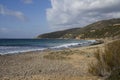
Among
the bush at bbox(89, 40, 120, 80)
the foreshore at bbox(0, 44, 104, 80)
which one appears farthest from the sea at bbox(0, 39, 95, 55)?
the bush at bbox(89, 40, 120, 80)

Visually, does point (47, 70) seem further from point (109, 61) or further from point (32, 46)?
point (32, 46)

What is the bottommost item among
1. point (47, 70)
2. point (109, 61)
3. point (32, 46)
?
point (47, 70)

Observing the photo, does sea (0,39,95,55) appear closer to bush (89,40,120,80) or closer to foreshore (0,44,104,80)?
foreshore (0,44,104,80)

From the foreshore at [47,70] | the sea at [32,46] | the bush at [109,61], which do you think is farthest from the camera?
the sea at [32,46]

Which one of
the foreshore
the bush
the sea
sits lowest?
the foreshore

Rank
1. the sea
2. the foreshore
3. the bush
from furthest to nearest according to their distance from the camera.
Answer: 1. the sea
2. the foreshore
3. the bush

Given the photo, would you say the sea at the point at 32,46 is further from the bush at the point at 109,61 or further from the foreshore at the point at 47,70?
the bush at the point at 109,61

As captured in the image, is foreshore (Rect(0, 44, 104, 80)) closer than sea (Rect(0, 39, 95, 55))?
Yes

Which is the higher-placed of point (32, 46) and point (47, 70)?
point (32, 46)

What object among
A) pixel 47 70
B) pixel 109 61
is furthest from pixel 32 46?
pixel 109 61

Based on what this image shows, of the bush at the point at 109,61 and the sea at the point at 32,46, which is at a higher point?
the sea at the point at 32,46

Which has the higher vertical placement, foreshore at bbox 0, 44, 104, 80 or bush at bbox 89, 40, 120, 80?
bush at bbox 89, 40, 120, 80

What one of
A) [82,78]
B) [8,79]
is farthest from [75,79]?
[8,79]

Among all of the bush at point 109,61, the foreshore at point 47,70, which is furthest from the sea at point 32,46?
the bush at point 109,61
